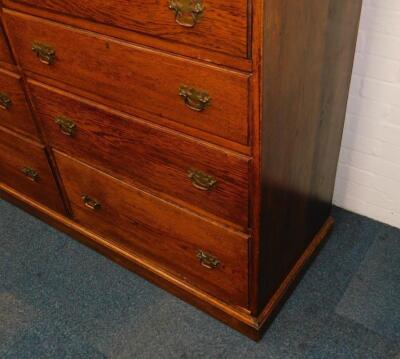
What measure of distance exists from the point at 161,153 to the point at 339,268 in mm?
843

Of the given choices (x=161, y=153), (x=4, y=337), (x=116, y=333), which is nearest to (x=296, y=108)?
(x=161, y=153)

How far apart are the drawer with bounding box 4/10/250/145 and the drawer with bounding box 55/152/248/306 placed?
0.31 metres

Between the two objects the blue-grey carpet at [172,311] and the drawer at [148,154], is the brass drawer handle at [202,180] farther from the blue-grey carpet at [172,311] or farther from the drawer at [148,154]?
the blue-grey carpet at [172,311]

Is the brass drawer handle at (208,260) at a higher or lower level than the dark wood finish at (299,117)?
lower

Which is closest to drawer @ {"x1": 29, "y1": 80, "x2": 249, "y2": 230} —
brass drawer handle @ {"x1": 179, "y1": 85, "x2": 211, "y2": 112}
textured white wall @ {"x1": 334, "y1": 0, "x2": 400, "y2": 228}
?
brass drawer handle @ {"x1": 179, "y1": 85, "x2": 211, "y2": 112}

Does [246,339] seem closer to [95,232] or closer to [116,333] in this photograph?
[116,333]

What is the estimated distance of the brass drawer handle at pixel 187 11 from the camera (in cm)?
86

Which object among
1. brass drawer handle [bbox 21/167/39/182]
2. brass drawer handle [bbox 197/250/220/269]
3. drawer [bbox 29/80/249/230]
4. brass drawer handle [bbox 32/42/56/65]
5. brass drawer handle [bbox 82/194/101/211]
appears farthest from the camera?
brass drawer handle [bbox 21/167/39/182]

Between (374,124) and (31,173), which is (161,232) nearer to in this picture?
(31,173)

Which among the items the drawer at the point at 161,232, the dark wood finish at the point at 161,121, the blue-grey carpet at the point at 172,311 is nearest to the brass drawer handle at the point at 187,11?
the dark wood finish at the point at 161,121

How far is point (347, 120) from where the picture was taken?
159 centimetres

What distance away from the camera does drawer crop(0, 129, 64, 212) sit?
1.60 metres

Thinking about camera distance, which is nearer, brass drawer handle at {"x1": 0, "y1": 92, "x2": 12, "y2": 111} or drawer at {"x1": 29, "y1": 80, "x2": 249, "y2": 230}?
drawer at {"x1": 29, "y1": 80, "x2": 249, "y2": 230}

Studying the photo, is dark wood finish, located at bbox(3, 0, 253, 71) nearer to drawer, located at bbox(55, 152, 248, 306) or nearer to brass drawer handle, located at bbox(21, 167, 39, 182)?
drawer, located at bbox(55, 152, 248, 306)
